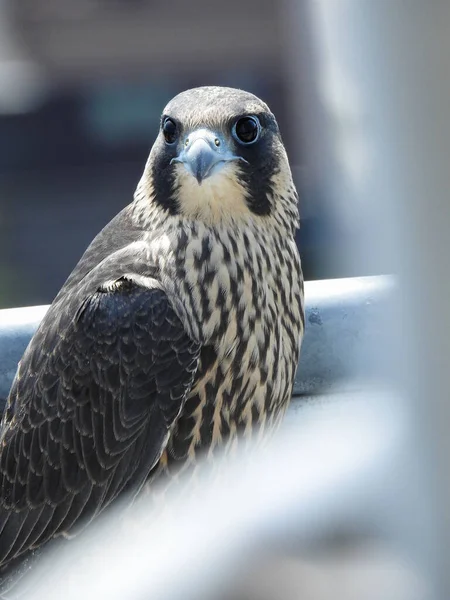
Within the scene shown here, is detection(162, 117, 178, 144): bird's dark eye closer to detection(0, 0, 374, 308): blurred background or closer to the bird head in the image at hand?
the bird head

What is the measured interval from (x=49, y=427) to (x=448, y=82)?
1.96 m

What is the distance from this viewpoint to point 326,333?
6.95 ft

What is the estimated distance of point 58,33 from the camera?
1293cm

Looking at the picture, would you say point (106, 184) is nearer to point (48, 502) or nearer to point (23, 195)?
point (23, 195)

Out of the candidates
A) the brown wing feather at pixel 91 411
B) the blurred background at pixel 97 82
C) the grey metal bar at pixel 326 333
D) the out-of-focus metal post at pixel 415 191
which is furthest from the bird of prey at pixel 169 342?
the blurred background at pixel 97 82

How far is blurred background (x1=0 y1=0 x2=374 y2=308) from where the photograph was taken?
11700 millimetres

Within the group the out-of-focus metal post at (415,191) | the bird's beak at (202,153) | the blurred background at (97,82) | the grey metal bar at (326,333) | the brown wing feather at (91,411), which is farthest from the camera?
the blurred background at (97,82)

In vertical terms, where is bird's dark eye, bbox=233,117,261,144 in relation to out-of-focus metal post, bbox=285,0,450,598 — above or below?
below

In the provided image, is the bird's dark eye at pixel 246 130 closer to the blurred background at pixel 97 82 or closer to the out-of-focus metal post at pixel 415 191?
the out-of-focus metal post at pixel 415 191

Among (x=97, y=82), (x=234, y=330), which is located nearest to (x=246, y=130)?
(x=234, y=330)

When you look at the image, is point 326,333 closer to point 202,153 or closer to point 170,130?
point 202,153

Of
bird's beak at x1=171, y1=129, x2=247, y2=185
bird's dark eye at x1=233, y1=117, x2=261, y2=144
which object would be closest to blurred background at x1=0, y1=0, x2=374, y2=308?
bird's dark eye at x1=233, y1=117, x2=261, y2=144

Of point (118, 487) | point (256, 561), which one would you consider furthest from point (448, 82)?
point (118, 487)

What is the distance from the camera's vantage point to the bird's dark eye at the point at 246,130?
244 cm
